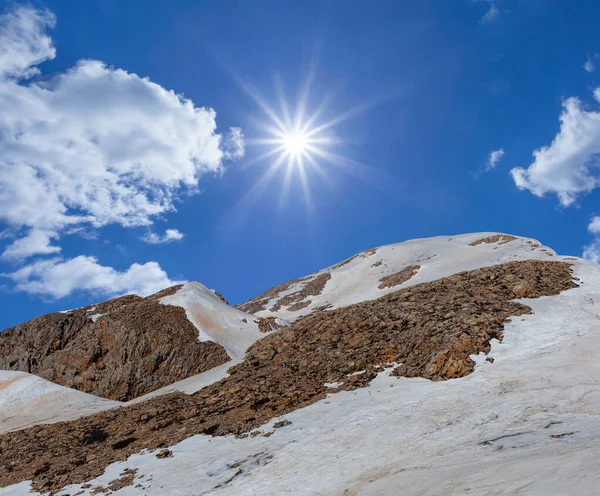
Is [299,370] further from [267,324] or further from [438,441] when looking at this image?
[267,324]

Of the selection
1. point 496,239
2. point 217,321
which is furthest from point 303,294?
point 217,321

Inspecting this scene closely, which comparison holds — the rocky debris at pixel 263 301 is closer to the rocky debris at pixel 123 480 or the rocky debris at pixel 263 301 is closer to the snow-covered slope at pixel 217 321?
the snow-covered slope at pixel 217 321

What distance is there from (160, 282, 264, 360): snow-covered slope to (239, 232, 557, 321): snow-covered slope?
2181 centimetres

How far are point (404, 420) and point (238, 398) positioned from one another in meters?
7.48

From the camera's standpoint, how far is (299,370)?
1833cm

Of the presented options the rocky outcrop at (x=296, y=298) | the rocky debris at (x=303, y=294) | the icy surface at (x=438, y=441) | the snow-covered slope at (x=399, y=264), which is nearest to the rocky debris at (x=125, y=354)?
the icy surface at (x=438, y=441)

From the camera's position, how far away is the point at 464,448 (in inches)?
384

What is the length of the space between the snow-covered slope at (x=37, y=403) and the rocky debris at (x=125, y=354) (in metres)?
3.04

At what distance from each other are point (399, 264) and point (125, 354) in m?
51.6

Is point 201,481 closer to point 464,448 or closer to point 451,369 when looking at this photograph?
point 464,448

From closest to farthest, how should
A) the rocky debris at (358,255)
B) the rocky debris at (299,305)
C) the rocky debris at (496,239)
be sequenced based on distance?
the rocky debris at (299,305), the rocky debris at (496,239), the rocky debris at (358,255)

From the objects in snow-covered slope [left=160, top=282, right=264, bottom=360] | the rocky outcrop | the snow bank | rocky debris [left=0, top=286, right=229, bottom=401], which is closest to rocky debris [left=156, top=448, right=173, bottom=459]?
the snow bank

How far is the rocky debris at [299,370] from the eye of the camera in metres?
14.5

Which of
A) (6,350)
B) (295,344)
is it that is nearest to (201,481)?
(295,344)
